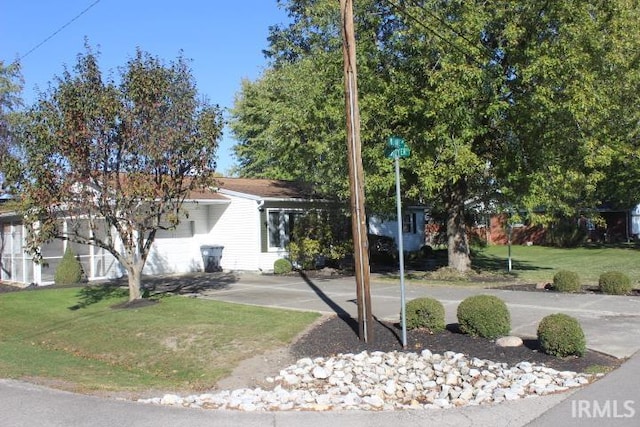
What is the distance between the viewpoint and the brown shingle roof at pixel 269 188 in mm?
24250

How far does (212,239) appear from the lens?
25359mm

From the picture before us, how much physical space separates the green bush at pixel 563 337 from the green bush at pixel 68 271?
17.1 meters

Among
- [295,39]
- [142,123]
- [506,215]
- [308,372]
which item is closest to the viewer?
[308,372]

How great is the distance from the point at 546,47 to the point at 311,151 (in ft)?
25.3

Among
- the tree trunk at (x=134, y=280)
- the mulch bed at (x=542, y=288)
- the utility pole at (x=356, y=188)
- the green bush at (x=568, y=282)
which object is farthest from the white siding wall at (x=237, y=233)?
the utility pole at (x=356, y=188)

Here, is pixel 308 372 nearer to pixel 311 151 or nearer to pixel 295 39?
pixel 311 151

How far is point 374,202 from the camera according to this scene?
17969 millimetres

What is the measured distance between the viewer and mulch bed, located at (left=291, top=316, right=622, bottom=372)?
316 inches

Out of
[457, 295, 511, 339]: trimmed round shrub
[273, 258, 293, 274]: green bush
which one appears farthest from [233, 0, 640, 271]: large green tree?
[457, 295, 511, 339]: trimmed round shrub

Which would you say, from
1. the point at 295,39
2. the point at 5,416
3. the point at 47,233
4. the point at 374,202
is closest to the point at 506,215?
the point at 374,202

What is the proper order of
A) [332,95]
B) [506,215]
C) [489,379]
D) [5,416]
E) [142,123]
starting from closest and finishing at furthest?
[5,416] < [489,379] < [142,123] < [332,95] < [506,215]

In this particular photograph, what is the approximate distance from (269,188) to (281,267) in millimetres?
5300

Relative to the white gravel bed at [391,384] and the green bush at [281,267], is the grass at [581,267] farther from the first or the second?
the white gravel bed at [391,384]

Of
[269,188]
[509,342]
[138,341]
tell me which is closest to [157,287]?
[138,341]
